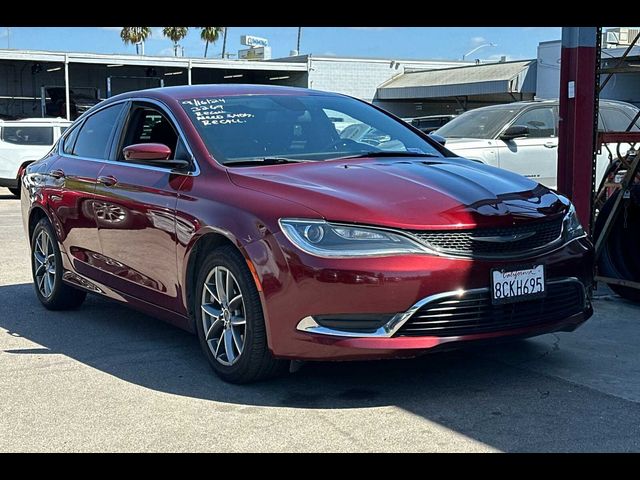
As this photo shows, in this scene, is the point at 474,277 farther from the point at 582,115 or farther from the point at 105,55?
the point at 105,55

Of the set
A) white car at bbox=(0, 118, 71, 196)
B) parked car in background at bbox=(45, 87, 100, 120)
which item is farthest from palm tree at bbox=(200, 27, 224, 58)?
white car at bbox=(0, 118, 71, 196)

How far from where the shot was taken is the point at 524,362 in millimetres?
4965

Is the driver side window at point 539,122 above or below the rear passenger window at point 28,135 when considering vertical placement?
above

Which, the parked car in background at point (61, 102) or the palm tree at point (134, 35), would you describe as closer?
the parked car in background at point (61, 102)

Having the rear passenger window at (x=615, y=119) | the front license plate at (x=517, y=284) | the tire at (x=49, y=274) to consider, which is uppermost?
the rear passenger window at (x=615, y=119)

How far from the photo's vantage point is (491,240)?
4.21 metres

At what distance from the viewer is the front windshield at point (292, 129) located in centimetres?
508

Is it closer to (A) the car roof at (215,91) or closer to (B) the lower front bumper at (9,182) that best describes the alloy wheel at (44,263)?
(A) the car roof at (215,91)

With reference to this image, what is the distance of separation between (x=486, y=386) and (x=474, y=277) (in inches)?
28.4

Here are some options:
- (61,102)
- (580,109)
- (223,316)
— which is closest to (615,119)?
(580,109)

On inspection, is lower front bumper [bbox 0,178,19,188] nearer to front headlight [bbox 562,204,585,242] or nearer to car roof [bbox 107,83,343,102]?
Answer: car roof [bbox 107,83,343,102]

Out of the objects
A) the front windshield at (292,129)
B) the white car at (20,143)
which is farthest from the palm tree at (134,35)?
the front windshield at (292,129)

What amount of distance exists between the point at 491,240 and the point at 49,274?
12.8 feet

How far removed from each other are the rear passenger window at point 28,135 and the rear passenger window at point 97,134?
14219 mm
